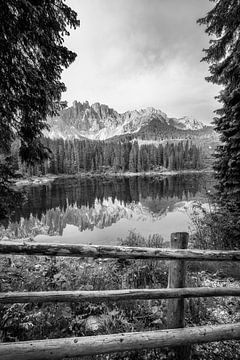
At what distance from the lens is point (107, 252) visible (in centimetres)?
310

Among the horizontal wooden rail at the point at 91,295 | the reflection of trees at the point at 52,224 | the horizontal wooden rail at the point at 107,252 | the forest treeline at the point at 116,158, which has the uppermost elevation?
the forest treeline at the point at 116,158

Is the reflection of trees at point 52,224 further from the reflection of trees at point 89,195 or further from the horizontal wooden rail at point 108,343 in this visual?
the horizontal wooden rail at point 108,343

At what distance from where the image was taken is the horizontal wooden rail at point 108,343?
252 cm

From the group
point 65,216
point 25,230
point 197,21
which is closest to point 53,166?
point 65,216

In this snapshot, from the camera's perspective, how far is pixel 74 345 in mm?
2641

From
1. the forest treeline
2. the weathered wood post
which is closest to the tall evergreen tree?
the weathered wood post

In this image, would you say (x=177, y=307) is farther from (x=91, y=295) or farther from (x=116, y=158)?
→ (x=116, y=158)

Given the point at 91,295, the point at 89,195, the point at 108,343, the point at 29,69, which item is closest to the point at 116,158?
the point at 89,195

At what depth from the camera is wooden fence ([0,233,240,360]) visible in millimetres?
2588

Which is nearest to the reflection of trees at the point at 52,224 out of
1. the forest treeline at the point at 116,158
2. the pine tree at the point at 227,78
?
the pine tree at the point at 227,78

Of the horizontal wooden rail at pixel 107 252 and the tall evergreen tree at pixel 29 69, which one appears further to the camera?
the tall evergreen tree at pixel 29 69

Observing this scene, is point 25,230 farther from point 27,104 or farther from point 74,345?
point 74,345

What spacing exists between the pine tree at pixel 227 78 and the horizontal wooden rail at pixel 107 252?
5.84 metres

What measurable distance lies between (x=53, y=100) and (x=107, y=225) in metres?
13.6
